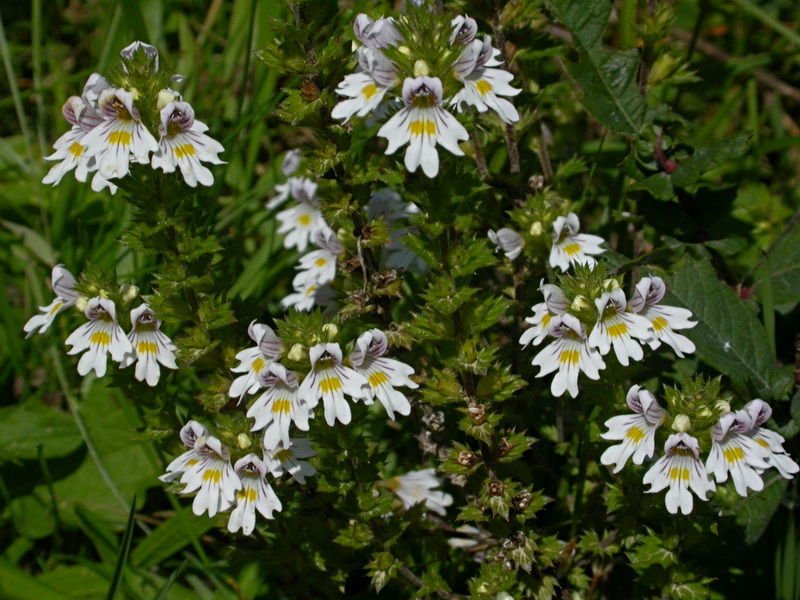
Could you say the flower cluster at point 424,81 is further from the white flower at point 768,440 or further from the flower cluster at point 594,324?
the white flower at point 768,440

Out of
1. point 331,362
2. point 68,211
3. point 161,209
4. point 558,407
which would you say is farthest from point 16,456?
point 558,407

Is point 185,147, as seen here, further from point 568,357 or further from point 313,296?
point 568,357

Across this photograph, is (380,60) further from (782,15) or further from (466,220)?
(782,15)

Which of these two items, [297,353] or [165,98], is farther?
[165,98]

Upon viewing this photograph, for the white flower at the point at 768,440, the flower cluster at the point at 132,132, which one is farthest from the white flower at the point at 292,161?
the white flower at the point at 768,440

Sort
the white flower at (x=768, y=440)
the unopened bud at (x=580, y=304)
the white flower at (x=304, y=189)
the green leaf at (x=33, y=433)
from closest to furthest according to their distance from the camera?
the white flower at (x=768, y=440), the unopened bud at (x=580, y=304), the white flower at (x=304, y=189), the green leaf at (x=33, y=433)

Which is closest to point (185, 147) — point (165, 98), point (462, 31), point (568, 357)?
point (165, 98)
